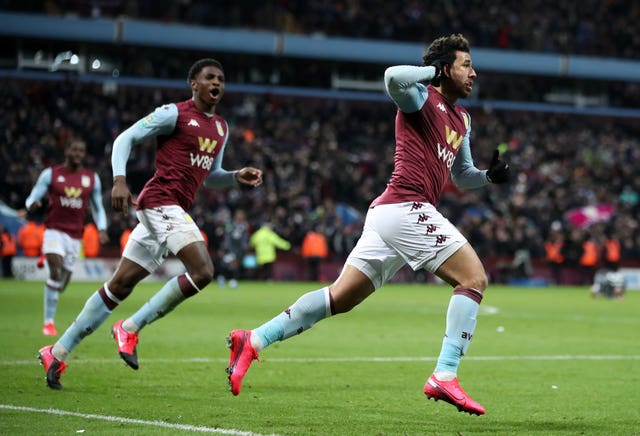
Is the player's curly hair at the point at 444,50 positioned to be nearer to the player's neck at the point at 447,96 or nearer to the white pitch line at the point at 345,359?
the player's neck at the point at 447,96

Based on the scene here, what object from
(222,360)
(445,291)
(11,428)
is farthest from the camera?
(445,291)

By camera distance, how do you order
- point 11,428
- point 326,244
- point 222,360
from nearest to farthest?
point 11,428
point 222,360
point 326,244

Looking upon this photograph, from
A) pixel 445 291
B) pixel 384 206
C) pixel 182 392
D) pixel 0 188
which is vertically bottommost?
pixel 445 291

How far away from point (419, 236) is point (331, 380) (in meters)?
2.93

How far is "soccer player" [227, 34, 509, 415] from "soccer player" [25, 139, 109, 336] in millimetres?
6764

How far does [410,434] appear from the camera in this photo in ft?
21.8

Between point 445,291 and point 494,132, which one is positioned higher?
point 494,132

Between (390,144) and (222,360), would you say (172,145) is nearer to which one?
(222,360)

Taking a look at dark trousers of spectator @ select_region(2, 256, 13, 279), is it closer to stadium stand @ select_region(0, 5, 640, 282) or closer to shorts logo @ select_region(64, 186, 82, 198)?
stadium stand @ select_region(0, 5, 640, 282)

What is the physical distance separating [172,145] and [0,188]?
921 inches

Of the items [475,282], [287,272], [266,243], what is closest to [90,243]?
[266,243]

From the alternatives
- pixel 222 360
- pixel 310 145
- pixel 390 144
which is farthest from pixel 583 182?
pixel 222 360

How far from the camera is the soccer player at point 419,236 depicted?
7082 mm

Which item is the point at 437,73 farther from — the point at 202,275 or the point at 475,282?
the point at 202,275
